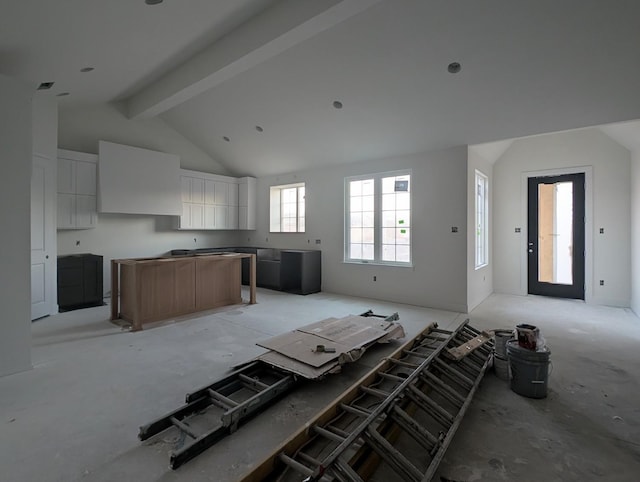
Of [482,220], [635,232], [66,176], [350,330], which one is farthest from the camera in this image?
[482,220]

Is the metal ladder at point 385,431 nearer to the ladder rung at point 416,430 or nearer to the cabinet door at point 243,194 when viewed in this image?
the ladder rung at point 416,430

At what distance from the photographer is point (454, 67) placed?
3.74 metres

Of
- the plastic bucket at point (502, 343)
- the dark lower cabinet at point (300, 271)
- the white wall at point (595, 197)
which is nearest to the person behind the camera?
the plastic bucket at point (502, 343)

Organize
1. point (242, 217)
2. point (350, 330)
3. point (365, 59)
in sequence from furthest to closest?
point (242, 217) → point (365, 59) → point (350, 330)

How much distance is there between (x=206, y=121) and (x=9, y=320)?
5068 millimetres

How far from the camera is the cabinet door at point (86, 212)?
561 centimetres

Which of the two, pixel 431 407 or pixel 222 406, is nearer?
pixel 431 407

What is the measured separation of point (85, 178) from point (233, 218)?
3.25 metres

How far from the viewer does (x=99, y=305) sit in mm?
5340

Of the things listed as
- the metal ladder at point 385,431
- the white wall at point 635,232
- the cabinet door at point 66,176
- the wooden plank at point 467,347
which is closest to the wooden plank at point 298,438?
the metal ladder at point 385,431

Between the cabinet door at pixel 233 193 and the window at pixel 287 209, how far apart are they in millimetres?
1019

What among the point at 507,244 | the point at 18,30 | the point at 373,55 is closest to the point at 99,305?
the point at 18,30

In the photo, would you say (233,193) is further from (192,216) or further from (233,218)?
(192,216)

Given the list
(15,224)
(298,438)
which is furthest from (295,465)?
(15,224)
